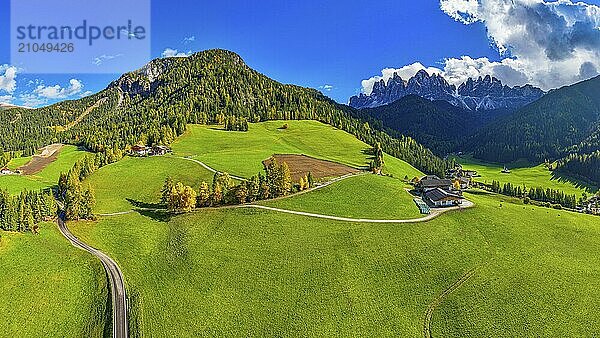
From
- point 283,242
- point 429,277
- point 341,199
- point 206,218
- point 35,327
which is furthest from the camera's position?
point 341,199

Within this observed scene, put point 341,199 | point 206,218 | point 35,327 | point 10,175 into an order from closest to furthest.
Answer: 1. point 35,327
2. point 206,218
3. point 341,199
4. point 10,175

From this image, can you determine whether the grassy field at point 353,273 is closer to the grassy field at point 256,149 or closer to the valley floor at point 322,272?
the valley floor at point 322,272

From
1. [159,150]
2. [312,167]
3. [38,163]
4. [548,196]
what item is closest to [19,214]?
[159,150]

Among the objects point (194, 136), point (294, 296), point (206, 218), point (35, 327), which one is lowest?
point (35, 327)

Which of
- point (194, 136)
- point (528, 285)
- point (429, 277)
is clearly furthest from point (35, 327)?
point (194, 136)

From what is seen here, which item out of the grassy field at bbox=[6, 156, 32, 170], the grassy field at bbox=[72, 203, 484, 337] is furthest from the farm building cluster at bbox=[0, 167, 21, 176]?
the grassy field at bbox=[72, 203, 484, 337]

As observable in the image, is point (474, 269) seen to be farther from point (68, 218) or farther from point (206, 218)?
point (68, 218)

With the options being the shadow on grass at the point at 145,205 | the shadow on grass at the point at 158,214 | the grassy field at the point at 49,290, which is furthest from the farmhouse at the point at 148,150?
the grassy field at the point at 49,290
